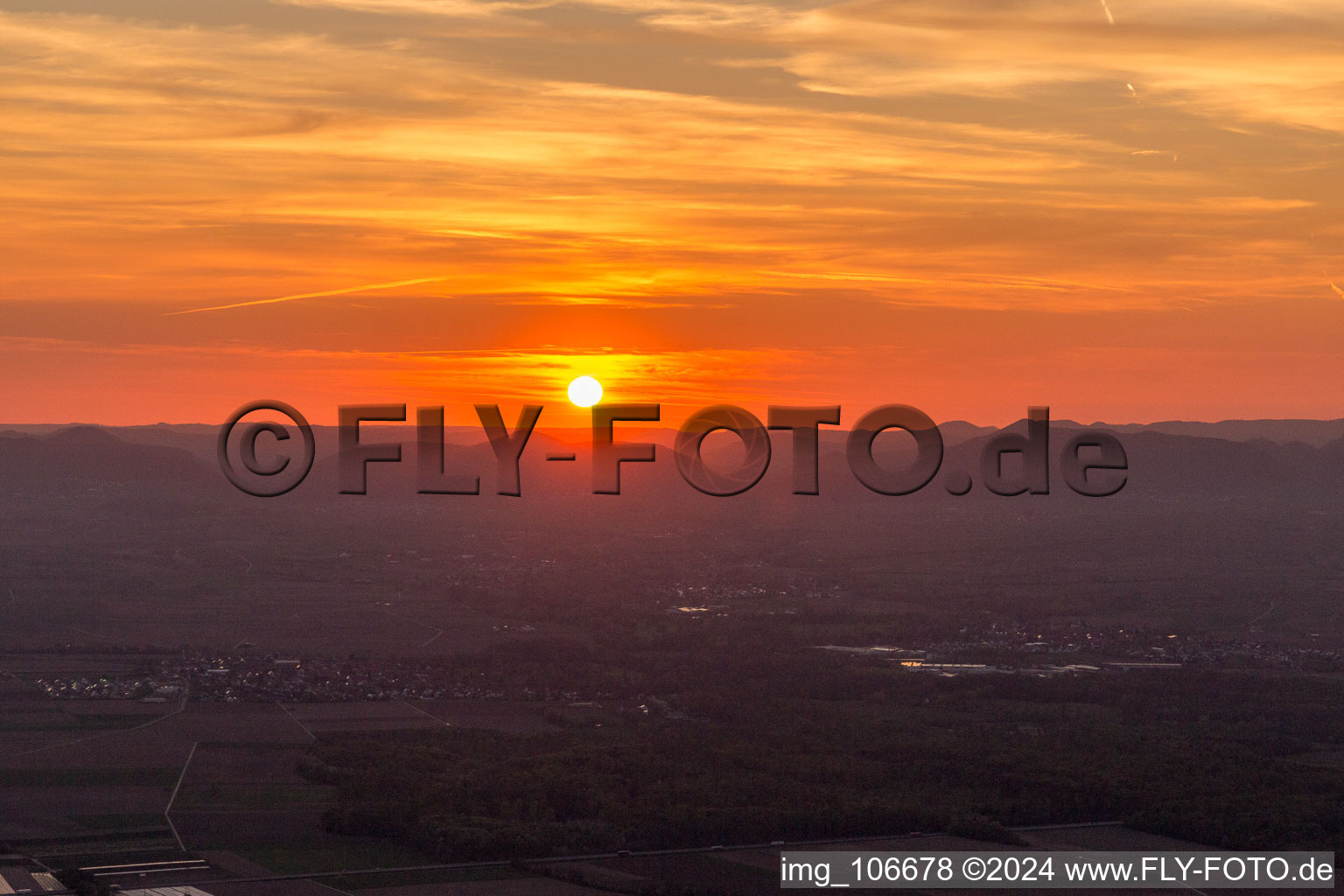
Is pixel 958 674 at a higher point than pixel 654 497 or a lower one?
lower

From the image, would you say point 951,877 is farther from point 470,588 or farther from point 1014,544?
point 1014,544

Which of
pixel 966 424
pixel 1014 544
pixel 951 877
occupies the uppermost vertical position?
pixel 966 424

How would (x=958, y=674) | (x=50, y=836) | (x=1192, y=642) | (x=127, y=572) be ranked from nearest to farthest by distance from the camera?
(x=50, y=836) → (x=958, y=674) → (x=1192, y=642) → (x=127, y=572)

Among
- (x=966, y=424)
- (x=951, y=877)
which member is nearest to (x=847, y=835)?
(x=951, y=877)

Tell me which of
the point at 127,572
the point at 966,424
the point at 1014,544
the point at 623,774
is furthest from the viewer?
the point at 966,424

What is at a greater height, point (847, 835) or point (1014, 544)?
point (1014, 544)

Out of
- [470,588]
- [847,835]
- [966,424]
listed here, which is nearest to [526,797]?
[847,835]

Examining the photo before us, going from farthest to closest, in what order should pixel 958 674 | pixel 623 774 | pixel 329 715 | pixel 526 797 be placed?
pixel 958 674
pixel 329 715
pixel 623 774
pixel 526 797

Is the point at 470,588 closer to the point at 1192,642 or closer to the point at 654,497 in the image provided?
the point at 1192,642

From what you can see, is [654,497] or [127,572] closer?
[127,572]
